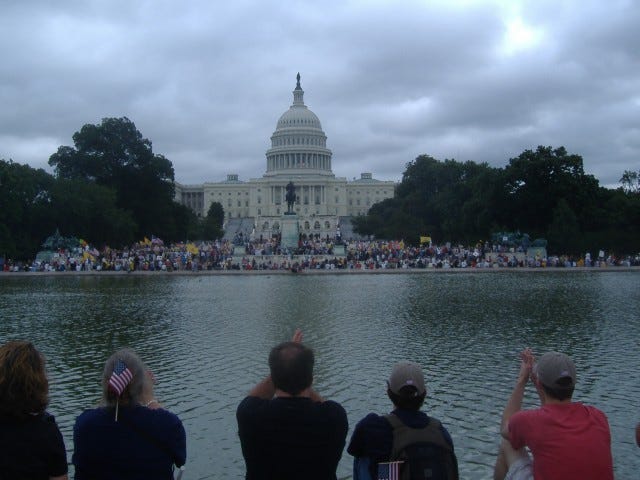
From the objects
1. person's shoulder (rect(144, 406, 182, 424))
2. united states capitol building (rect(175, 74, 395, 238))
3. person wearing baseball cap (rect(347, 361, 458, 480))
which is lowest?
person wearing baseball cap (rect(347, 361, 458, 480))

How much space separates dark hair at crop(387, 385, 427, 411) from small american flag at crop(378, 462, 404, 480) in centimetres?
32

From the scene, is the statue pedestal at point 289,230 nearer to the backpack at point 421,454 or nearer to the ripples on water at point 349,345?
the ripples on water at point 349,345

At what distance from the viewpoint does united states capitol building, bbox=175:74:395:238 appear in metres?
144

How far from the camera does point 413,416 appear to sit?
4.04 m

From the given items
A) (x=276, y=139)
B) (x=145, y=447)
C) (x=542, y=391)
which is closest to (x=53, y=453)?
(x=145, y=447)

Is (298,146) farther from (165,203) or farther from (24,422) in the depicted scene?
(24,422)

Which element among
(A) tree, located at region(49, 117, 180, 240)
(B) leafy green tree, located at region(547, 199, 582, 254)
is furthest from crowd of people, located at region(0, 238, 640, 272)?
(A) tree, located at region(49, 117, 180, 240)

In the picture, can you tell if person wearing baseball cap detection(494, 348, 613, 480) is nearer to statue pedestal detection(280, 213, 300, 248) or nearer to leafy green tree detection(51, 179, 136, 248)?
leafy green tree detection(51, 179, 136, 248)

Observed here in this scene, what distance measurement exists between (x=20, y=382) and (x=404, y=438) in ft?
6.58

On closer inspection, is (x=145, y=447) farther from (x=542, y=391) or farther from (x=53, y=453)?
(x=542, y=391)

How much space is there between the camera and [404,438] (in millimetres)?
3957

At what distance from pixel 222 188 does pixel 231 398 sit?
14909cm

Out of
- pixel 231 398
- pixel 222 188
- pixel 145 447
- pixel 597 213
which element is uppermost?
pixel 222 188

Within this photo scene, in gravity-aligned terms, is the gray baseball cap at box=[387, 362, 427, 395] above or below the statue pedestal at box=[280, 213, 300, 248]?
below
